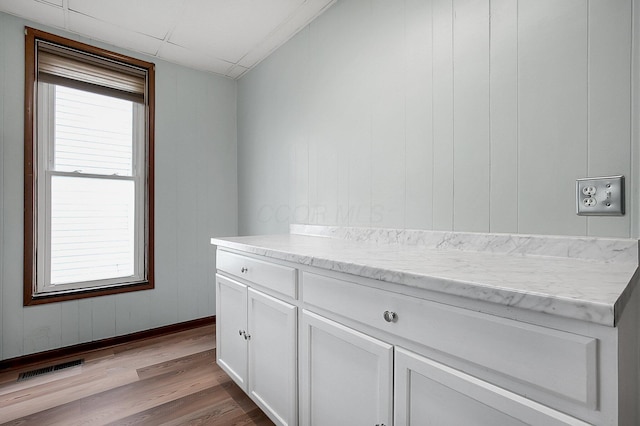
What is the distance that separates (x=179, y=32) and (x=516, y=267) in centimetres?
256

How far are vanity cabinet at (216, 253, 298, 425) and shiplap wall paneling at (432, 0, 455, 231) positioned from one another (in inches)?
28.4

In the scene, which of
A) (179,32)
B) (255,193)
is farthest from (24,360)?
(179,32)

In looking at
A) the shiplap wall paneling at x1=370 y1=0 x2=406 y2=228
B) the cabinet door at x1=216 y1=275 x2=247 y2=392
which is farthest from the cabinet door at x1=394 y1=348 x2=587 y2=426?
the cabinet door at x1=216 y1=275 x2=247 y2=392

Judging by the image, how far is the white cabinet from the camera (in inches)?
50.3

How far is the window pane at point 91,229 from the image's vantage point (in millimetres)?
2264

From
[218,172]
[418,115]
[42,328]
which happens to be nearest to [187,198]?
[218,172]

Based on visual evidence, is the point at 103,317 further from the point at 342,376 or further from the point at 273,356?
the point at 342,376

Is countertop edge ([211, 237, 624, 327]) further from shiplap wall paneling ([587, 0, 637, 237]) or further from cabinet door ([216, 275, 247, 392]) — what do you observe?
cabinet door ([216, 275, 247, 392])

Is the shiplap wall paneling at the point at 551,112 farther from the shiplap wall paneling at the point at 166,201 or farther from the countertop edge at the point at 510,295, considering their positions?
the shiplap wall paneling at the point at 166,201

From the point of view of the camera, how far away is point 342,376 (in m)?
1.05

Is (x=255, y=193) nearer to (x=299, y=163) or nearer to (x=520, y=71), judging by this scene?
(x=299, y=163)

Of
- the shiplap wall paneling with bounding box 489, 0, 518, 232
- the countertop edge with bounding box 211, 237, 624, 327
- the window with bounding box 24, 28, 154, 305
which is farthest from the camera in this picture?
the window with bounding box 24, 28, 154, 305

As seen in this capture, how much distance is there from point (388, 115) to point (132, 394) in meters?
2.09

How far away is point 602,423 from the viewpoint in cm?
53
